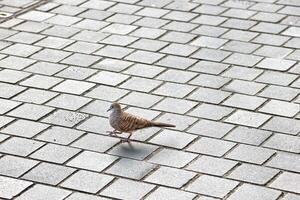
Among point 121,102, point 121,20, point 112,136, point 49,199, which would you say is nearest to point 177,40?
point 121,20

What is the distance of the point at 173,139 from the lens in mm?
8477

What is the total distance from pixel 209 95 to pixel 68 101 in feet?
5.04

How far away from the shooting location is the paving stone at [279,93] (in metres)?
9.25

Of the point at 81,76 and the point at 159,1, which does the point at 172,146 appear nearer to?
the point at 81,76

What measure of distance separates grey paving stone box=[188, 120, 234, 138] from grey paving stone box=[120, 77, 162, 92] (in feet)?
3.23

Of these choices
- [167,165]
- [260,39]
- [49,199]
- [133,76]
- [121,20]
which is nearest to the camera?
[49,199]

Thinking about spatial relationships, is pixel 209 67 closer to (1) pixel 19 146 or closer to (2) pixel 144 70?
(2) pixel 144 70

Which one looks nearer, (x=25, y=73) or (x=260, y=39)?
(x=25, y=73)

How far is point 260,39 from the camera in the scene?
35.1 ft

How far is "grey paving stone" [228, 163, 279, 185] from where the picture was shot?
25.3ft

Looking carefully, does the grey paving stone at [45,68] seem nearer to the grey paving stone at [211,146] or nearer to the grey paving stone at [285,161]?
the grey paving stone at [211,146]

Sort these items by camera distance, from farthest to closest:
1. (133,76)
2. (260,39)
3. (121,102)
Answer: (260,39)
(133,76)
(121,102)

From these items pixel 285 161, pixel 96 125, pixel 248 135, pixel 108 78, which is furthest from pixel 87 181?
pixel 108 78

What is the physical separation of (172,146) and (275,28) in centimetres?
327
